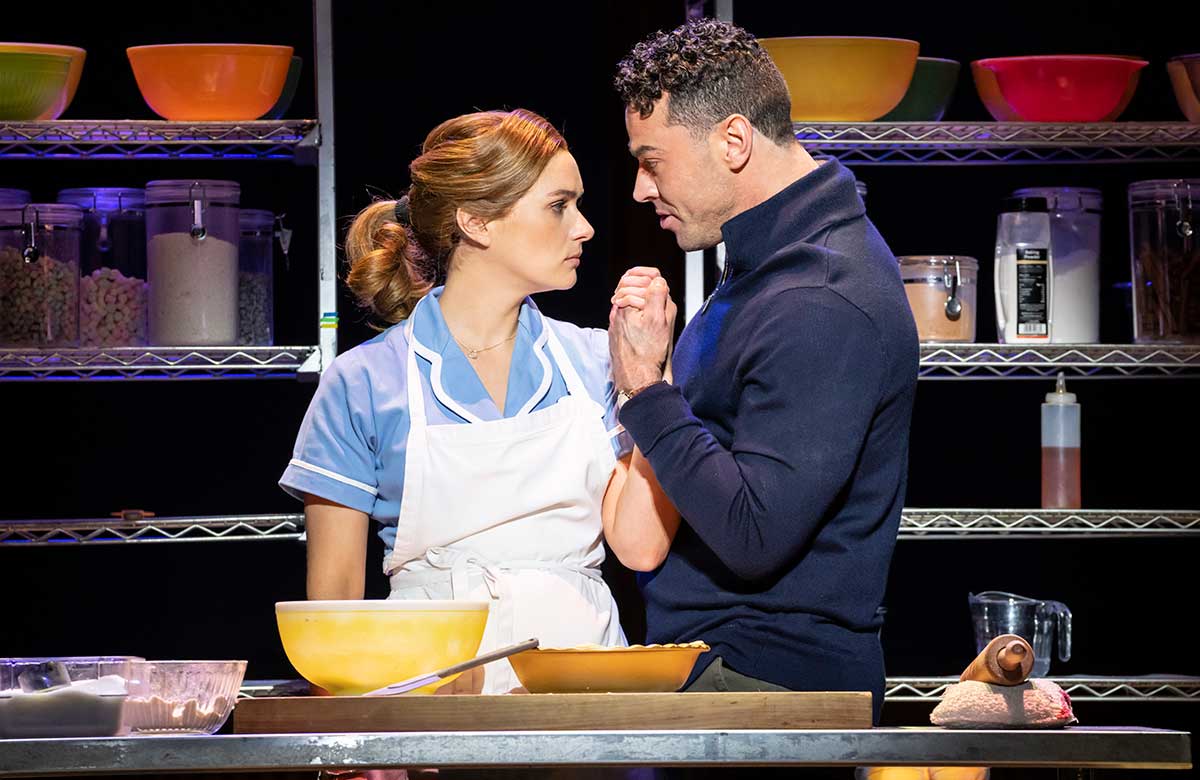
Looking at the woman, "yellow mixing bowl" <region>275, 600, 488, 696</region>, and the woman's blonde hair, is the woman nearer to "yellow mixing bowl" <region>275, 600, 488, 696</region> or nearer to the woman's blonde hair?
the woman's blonde hair

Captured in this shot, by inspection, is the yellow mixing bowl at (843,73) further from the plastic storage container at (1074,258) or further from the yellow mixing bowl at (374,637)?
Answer: the yellow mixing bowl at (374,637)

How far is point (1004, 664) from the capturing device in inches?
61.2

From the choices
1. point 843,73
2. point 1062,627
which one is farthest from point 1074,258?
point 1062,627

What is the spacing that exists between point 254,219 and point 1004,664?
203 cm

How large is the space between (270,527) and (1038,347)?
1541 millimetres

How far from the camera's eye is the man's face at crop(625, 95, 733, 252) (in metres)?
1.93

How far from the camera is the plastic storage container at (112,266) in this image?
308 cm

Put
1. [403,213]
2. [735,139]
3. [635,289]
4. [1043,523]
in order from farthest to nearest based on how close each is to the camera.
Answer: [1043,523] < [403,213] < [735,139] < [635,289]

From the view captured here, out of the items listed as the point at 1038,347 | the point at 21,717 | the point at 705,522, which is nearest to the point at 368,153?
the point at 1038,347

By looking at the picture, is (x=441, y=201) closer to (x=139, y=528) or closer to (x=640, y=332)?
(x=640, y=332)

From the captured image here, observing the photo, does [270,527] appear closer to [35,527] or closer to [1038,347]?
[35,527]

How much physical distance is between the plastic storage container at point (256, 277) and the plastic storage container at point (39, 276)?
32 centimetres

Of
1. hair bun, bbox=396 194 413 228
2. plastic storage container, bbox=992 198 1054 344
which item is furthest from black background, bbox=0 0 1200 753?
hair bun, bbox=396 194 413 228

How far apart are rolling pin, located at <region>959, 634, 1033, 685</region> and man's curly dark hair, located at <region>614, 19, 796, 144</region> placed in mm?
694
